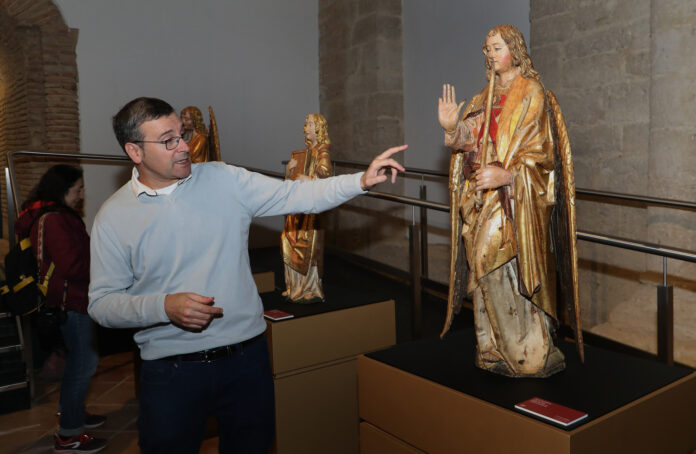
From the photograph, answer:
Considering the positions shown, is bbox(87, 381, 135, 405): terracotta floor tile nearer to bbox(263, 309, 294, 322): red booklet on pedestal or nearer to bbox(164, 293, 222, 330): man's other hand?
bbox(263, 309, 294, 322): red booklet on pedestal

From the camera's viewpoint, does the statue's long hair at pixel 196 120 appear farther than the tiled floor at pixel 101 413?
Yes

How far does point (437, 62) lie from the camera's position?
6.72m

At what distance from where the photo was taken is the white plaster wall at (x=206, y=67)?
723cm

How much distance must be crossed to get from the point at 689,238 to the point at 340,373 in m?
2.42

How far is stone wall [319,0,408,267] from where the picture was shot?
285 inches

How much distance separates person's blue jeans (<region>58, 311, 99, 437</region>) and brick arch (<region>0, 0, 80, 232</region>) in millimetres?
4030

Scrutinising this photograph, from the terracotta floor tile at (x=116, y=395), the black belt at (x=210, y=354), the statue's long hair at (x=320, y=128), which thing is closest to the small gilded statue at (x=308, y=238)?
the statue's long hair at (x=320, y=128)

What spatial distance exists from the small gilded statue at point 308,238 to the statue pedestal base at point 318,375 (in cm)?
29

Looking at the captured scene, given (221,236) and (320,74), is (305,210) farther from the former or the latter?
(320,74)

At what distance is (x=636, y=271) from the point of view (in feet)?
14.6

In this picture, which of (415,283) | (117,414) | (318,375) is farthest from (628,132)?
(117,414)

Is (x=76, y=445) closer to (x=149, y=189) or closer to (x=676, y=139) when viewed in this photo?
(x=149, y=189)

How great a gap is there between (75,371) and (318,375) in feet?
4.75

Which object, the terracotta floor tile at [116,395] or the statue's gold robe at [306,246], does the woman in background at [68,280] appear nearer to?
the terracotta floor tile at [116,395]
